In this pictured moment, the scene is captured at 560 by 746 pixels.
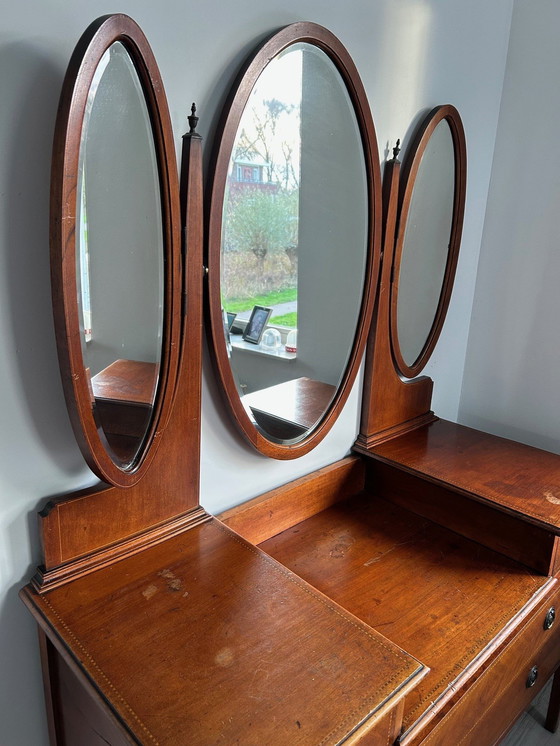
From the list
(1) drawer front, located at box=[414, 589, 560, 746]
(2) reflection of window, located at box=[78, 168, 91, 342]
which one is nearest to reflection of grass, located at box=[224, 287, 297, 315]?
(2) reflection of window, located at box=[78, 168, 91, 342]

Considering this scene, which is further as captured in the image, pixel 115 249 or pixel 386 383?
pixel 386 383

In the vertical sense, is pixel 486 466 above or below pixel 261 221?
below

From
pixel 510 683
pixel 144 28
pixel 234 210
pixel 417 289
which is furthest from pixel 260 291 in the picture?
pixel 510 683

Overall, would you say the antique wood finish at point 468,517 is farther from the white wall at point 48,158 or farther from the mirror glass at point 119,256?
the mirror glass at point 119,256

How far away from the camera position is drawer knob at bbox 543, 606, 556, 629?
3.84ft

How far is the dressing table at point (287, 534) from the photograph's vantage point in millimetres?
739

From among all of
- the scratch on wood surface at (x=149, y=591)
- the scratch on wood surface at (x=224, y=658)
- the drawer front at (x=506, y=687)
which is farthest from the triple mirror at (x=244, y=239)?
the drawer front at (x=506, y=687)

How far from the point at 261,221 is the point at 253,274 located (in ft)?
0.32

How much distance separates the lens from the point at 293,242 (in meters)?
1.13

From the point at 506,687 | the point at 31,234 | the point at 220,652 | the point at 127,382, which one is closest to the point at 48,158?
the point at 31,234

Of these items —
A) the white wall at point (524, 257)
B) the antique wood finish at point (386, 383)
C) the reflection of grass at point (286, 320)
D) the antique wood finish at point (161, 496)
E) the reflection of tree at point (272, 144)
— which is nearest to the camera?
the antique wood finish at point (161, 496)

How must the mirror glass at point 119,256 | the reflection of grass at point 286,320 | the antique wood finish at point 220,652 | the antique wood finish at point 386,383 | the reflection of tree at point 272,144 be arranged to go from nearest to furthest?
the antique wood finish at point 220,652 → the mirror glass at point 119,256 → the reflection of tree at point 272,144 → the reflection of grass at point 286,320 → the antique wood finish at point 386,383

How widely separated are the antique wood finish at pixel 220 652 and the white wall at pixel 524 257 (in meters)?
1.06

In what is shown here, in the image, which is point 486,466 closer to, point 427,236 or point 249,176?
point 427,236
